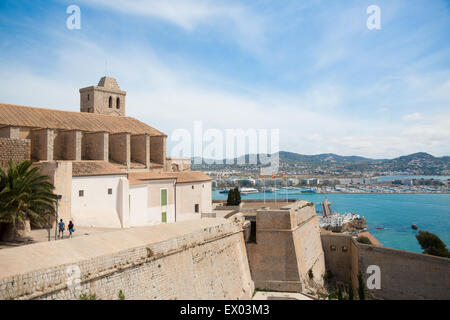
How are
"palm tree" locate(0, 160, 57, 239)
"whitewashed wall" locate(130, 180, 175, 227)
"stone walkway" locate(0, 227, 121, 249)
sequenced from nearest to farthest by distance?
"palm tree" locate(0, 160, 57, 239) → "stone walkway" locate(0, 227, 121, 249) → "whitewashed wall" locate(130, 180, 175, 227)

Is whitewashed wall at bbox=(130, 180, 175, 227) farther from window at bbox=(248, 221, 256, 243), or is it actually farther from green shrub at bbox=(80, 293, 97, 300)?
green shrub at bbox=(80, 293, 97, 300)

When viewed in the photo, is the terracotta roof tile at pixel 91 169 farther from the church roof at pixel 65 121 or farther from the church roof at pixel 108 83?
the church roof at pixel 108 83

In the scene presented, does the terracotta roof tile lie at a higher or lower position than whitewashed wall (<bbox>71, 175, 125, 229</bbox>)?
higher

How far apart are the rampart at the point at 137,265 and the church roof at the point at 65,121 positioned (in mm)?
9778

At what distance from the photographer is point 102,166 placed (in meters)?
15.1

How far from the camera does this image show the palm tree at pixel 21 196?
9102 mm

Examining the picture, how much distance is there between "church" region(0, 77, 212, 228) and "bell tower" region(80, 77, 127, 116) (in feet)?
12.6

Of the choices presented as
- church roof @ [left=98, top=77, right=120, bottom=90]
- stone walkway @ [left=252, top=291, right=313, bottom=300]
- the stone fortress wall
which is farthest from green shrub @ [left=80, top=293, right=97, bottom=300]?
church roof @ [left=98, top=77, right=120, bottom=90]

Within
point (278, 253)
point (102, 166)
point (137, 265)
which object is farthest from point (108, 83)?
point (137, 265)

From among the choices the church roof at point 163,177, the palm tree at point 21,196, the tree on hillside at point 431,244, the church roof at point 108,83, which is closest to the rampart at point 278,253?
the church roof at point 163,177

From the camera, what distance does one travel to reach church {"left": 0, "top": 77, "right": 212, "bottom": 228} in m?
12.8

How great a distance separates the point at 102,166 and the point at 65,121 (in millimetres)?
5259
